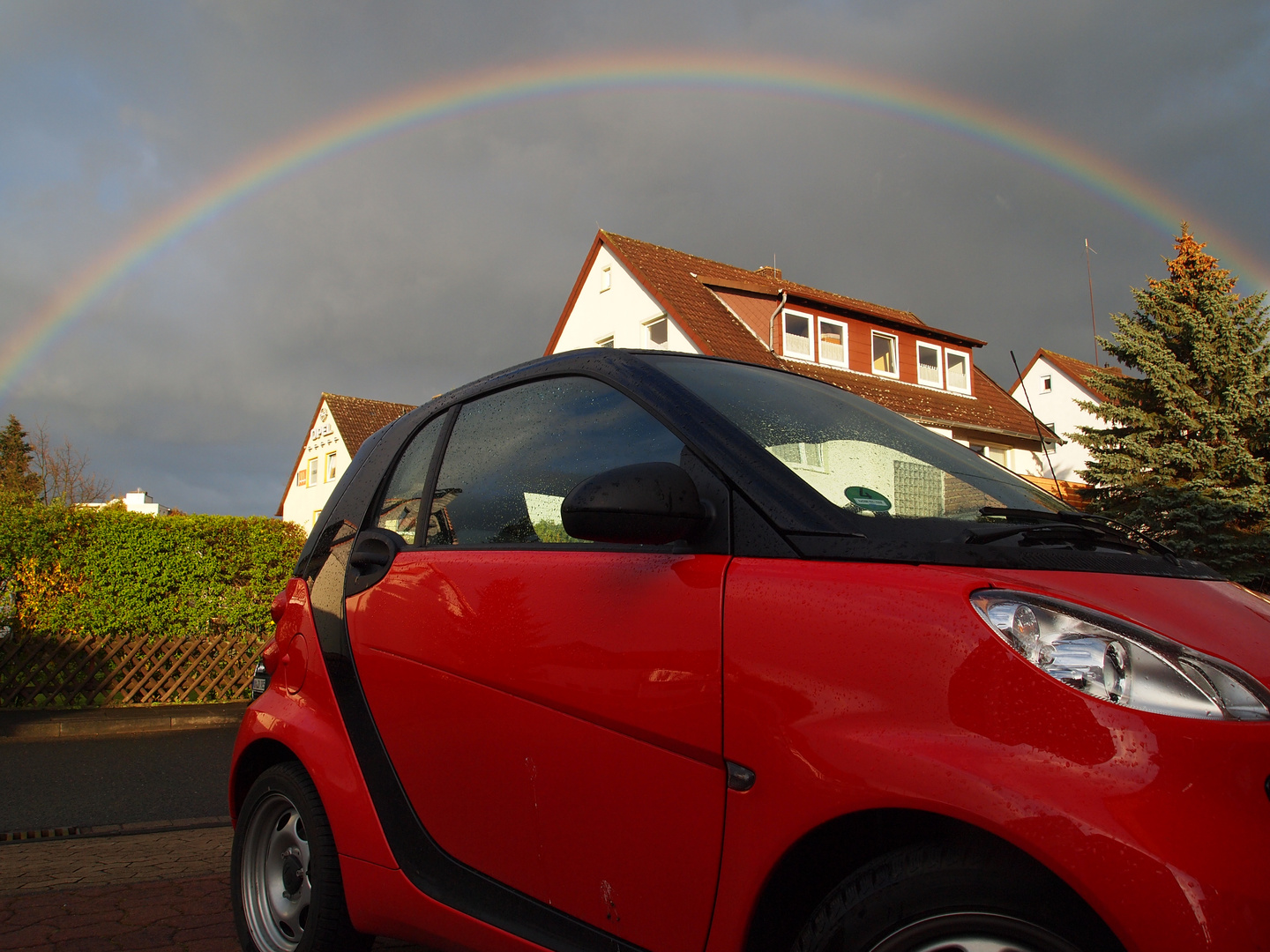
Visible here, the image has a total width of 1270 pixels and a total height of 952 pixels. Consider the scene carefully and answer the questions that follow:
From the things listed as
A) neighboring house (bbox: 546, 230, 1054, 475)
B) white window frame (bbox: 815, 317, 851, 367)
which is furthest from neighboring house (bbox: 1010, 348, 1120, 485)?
white window frame (bbox: 815, 317, 851, 367)

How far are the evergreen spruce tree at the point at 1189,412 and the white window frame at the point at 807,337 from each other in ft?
26.7

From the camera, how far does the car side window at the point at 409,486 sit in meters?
2.72

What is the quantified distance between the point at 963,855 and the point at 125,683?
481 inches

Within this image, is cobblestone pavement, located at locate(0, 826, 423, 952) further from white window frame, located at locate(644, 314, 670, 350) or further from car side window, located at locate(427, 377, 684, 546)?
white window frame, located at locate(644, 314, 670, 350)

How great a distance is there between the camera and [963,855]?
4.47 ft

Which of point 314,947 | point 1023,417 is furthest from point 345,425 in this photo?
point 314,947

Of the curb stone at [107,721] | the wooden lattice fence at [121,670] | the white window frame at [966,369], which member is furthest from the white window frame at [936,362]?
the curb stone at [107,721]

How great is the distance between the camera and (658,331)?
26.4 m

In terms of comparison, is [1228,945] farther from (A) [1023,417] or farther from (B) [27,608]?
(A) [1023,417]

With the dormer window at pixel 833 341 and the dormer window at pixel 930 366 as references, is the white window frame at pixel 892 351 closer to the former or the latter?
the dormer window at pixel 930 366

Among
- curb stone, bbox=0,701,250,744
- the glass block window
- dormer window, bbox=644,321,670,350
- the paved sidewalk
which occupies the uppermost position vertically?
dormer window, bbox=644,321,670,350

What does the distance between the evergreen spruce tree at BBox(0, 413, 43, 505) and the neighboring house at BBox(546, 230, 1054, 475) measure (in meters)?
15.1

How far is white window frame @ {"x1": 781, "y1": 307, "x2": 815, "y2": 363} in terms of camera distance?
26609 mm

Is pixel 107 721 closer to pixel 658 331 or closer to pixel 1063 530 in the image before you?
pixel 1063 530
